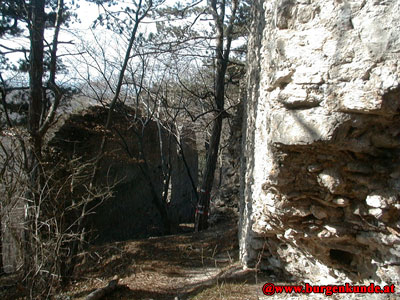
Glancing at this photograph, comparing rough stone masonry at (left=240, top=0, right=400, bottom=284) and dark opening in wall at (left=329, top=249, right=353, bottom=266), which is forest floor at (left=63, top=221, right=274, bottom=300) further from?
rough stone masonry at (left=240, top=0, right=400, bottom=284)

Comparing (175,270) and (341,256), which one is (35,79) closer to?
(175,270)

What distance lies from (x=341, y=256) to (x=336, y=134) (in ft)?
5.37

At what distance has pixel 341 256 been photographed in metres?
4.00

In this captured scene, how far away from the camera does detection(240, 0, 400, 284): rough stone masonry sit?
9.21 ft

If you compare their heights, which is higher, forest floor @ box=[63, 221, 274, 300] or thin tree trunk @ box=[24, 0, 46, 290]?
thin tree trunk @ box=[24, 0, 46, 290]

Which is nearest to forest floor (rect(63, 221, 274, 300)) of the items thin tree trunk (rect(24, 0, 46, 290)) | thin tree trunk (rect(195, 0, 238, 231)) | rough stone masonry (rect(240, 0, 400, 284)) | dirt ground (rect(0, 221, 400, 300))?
dirt ground (rect(0, 221, 400, 300))

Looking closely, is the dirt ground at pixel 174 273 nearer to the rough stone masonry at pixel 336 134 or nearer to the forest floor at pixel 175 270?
the forest floor at pixel 175 270

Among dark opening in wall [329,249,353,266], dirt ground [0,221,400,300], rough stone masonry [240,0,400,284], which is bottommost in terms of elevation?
dirt ground [0,221,400,300]

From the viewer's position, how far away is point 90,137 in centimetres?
830

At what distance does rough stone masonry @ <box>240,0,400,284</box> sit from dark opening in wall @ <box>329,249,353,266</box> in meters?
0.01

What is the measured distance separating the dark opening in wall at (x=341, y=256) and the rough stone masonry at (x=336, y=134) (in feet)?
A: 0.04

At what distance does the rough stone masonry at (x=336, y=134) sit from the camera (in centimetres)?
281

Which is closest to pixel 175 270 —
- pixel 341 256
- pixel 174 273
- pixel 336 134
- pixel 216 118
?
pixel 174 273

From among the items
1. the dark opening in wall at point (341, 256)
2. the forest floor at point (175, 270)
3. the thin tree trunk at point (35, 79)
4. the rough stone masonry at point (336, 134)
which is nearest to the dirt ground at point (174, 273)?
the forest floor at point (175, 270)
